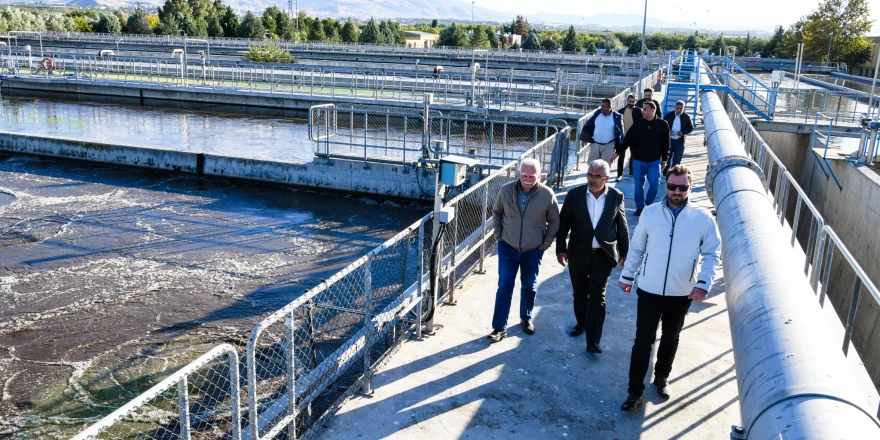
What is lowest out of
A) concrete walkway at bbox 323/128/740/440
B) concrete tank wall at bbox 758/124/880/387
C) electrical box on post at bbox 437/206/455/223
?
concrete tank wall at bbox 758/124/880/387

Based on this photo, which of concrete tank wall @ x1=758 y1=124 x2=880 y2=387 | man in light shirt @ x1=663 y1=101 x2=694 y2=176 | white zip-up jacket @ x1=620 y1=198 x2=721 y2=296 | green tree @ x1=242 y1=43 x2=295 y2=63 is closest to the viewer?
white zip-up jacket @ x1=620 y1=198 x2=721 y2=296

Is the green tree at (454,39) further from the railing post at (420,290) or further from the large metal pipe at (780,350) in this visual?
the large metal pipe at (780,350)

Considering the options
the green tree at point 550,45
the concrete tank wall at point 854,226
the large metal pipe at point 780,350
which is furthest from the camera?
the green tree at point 550,45

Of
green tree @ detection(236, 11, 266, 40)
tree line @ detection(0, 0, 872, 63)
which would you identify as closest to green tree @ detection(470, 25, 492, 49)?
tree line @ detection(0, 0, 872, 63)

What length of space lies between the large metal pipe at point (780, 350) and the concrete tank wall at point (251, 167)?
1224 centimetres

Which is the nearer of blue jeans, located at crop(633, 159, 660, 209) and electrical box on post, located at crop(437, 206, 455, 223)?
electrical box on post, located at crop(437, 206, 455, 223)

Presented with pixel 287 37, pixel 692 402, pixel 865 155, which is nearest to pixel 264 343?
pixel 692 402

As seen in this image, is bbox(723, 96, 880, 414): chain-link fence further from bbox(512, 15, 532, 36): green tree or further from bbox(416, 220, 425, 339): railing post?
bbox(512, 15, 532, 36): green tree

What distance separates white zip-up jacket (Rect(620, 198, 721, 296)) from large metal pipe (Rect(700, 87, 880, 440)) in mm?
272

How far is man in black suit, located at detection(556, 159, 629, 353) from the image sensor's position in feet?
20.8

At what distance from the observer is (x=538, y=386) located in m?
6.04

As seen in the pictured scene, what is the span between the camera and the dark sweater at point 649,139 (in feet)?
33.2

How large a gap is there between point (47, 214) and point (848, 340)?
15450mm

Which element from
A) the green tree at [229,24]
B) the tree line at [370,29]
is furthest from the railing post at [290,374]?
the green tree at [229,24]
